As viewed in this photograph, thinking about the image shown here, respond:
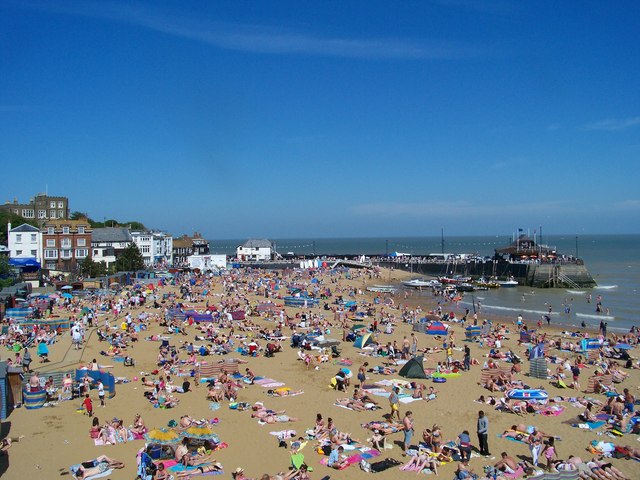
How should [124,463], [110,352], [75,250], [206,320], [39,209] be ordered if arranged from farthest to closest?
[39,209] → [75,250] → [206,320] → [110,352] → [124,463]

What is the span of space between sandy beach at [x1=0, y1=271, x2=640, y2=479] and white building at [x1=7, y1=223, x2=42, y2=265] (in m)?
34.9

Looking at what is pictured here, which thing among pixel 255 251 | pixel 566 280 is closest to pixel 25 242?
pixel 255 251

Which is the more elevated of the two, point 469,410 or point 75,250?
point 75,250

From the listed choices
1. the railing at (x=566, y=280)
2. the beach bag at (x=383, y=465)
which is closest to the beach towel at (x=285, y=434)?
the beach bag at (x=383, y=465)

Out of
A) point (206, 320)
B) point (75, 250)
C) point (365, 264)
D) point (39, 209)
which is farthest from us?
point (39, 209)

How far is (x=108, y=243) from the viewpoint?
6431 cm

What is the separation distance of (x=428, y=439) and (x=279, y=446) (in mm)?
3149

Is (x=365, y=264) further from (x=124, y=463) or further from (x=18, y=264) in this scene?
(x=124, y=463)

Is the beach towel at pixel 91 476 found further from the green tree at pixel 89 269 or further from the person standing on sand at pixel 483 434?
the green tree at pixel 89 269

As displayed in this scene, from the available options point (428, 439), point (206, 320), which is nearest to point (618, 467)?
point (428, 439)

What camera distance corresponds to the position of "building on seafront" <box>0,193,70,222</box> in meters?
90.1

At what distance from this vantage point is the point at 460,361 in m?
20.3

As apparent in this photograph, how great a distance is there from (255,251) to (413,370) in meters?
70.0

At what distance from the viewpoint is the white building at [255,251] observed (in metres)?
85.6
